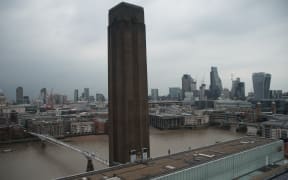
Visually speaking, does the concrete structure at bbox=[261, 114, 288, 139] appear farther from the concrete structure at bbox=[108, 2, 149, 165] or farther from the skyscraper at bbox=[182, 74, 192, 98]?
the skyscraper at bbox=[182, 74, 192, 98]

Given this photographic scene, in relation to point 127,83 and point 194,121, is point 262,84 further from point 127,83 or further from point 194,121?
point 127,83

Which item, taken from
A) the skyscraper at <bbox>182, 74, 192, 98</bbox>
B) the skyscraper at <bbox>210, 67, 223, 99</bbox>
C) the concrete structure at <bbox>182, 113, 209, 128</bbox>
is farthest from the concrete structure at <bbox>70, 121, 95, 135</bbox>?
the skyscraper at <bbox>182, 74, 192, 98</bbox>

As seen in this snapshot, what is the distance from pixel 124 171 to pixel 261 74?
211 feet

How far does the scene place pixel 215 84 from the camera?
93.4 metres

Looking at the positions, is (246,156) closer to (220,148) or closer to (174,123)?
(220,148)

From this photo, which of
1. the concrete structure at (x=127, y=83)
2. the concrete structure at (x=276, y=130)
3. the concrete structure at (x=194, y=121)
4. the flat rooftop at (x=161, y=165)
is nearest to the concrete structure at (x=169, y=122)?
the concrete structure at (x=194, y=121)

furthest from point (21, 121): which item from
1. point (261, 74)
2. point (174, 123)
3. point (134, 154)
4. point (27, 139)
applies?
point (261, 74)

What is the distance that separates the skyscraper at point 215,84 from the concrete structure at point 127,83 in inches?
3260

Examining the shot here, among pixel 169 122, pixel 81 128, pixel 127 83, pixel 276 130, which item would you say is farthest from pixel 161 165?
pixel 169 122

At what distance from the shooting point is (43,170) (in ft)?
41.3

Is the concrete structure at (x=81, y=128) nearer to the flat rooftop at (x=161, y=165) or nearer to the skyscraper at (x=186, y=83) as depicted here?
the flat rooftop at (x=161, y=165)

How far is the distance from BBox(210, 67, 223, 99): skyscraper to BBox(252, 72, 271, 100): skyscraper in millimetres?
26813

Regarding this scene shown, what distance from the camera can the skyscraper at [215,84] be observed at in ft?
294

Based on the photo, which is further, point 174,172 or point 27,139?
point 27,139
